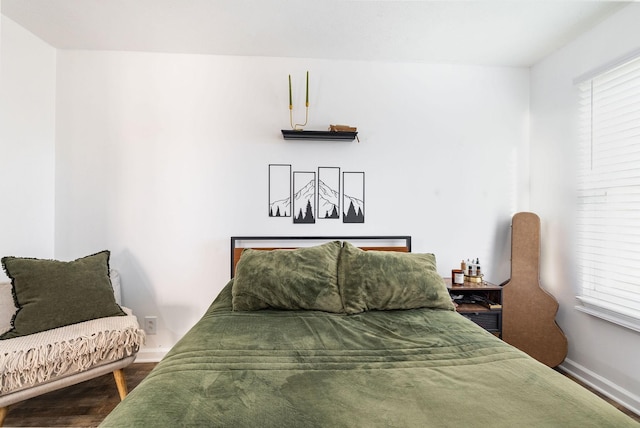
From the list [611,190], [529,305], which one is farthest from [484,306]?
[611,190]

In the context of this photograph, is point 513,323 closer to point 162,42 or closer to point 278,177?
point 278,177

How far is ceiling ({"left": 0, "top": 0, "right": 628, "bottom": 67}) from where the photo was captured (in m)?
1.94

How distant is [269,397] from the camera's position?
953mm

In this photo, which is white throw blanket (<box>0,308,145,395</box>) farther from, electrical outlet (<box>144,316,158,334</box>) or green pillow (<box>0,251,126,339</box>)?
electrical outlet (<box>144,316,158,334</box>)

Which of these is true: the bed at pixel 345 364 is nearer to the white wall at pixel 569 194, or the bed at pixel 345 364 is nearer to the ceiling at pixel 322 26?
the white wall at pixel 569 194

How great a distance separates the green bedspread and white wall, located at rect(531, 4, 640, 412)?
133cm

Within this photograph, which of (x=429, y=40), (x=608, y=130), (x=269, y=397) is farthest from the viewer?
(x=429, y=40)

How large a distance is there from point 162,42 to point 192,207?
1.29 meters

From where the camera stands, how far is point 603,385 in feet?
6.89

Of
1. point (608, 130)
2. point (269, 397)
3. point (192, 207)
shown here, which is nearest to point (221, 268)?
point (192, 207)

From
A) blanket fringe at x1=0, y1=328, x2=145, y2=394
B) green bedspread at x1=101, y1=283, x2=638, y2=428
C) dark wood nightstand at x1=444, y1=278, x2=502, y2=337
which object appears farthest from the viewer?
dark wood nightstand at x1=444, y1=278, x2=502, y2=337

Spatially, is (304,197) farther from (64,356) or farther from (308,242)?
(64,356)

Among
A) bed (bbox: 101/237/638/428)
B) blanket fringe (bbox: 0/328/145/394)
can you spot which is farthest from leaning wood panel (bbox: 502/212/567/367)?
blanket fringe (bbox: 0/328/145/394)

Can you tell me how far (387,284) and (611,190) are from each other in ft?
5.46
